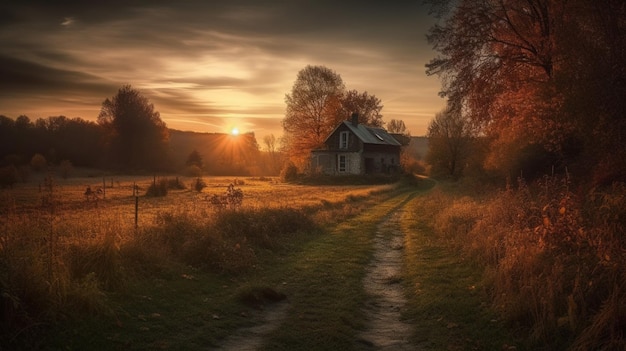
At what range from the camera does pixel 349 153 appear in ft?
203

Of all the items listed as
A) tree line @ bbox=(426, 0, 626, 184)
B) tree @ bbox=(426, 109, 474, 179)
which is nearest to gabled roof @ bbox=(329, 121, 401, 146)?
tree @ bbox=(426, 109, 474, 179)

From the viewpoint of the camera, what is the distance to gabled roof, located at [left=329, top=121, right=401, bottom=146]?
202 feet

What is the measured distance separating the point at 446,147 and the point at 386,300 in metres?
60.8

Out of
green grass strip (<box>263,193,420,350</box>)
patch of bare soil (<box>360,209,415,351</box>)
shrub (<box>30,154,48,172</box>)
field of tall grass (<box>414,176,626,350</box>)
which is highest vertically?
shrub (<box>30,154,48,172</box>)

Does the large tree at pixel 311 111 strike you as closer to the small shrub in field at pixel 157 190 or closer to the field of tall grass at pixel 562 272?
the small shrub in field at pixel 157 190

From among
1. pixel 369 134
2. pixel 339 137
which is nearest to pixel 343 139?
pixel 339 137

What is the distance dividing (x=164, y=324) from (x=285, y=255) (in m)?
7.20

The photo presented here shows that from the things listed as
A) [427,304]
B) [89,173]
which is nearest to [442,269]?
[427,304]

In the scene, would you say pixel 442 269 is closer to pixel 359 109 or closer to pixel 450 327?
pixel 450 327

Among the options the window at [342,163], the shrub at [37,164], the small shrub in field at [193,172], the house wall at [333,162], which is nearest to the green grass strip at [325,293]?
the house wall at [333,162]

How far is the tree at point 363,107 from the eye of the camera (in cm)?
7482

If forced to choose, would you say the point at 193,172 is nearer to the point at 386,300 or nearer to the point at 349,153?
the point at 349,153

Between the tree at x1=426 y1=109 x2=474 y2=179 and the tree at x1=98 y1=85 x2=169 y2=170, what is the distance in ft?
161

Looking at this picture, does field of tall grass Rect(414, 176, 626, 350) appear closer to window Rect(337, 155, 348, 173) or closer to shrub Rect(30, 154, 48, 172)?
window Rect(337, 155, 348, 173)
